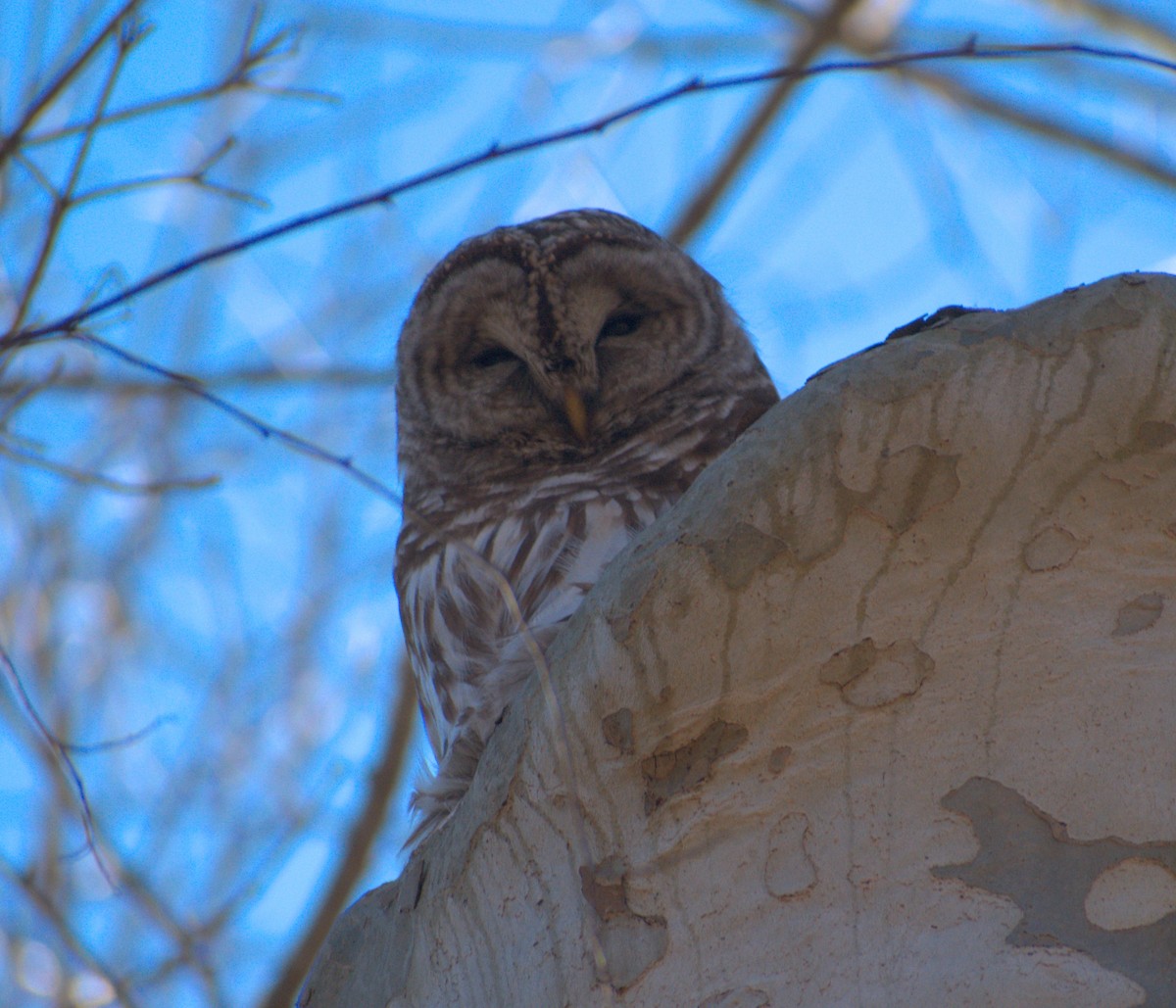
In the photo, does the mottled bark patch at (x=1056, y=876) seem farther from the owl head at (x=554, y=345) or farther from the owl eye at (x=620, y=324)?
the owl eye at (x=620, y=324)

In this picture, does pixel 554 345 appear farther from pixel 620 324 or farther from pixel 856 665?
pixel 856 665

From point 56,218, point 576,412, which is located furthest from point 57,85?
point 576,412

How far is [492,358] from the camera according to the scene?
374 centimetres

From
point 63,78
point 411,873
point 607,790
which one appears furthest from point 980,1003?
point 63,78

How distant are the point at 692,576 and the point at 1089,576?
1.74ft

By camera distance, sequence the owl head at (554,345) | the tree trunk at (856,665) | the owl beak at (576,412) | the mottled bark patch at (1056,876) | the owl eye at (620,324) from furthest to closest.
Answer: the owl eye at (620,324), the owl head at (554,345), the owl beak at (576,412), the tree trunk at (856,665), the mottled bark patch at (1056,876)

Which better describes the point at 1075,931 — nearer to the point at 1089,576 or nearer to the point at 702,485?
the point at 1089,576

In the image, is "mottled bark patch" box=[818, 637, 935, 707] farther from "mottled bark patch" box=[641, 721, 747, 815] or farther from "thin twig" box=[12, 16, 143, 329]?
"thin twig" box=[12, 16, 143, 329]

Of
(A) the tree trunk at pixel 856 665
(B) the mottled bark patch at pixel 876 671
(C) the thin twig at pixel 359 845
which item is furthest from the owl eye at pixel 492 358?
(B) the mottled bark patch at pixel 876 671

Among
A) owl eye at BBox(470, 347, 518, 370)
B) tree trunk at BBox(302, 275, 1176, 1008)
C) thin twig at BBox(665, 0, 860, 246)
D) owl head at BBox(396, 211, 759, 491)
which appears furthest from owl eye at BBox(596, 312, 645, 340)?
tree trunk at BBox(302, 275, 1176, 1008)

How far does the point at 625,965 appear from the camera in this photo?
175 cm

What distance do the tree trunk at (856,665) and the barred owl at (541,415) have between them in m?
0.69

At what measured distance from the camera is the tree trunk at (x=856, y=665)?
175cm

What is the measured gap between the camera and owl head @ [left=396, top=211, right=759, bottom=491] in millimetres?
3424
